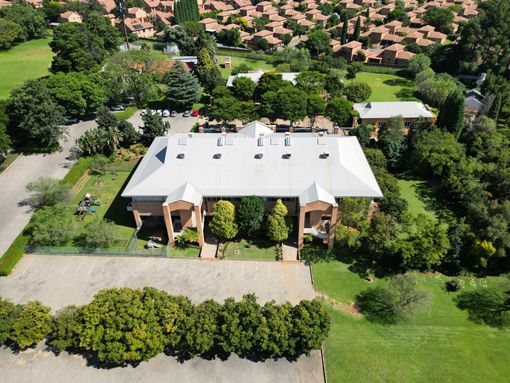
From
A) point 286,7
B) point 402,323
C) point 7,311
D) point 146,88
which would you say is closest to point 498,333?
point 402,323

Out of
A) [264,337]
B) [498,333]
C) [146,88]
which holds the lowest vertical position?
[498,333]

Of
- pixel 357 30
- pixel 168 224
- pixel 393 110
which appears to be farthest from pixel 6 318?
pixel 357 30

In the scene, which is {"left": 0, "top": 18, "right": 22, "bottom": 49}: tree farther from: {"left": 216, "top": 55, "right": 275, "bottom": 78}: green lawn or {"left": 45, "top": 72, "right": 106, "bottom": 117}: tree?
{"left": 216, "top": 55, "right": 275, "bottom": 78}: green lawn

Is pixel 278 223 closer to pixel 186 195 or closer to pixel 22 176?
pixel 186 195

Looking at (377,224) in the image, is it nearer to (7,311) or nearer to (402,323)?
(402,323)

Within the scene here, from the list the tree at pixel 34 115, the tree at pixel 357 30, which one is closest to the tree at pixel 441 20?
the tree at pixel 357 30
